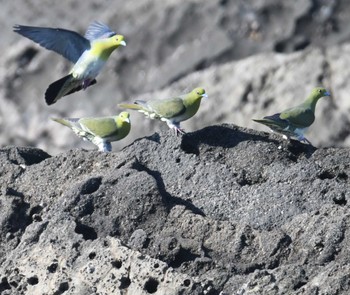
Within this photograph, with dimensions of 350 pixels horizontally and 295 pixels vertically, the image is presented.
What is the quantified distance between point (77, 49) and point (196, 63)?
715 cm

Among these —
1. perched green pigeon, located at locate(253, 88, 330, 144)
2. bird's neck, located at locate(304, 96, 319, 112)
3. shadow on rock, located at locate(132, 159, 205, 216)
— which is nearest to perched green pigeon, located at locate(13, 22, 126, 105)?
bird's neck, located at locate(304, 96, 319, 112)

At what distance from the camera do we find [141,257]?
8727mm

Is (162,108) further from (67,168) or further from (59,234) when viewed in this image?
(59,234)

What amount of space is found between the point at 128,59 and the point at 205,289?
12210 mm

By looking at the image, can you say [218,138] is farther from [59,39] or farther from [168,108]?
[59,39]

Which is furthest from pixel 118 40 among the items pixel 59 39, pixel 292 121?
pixel 292 121

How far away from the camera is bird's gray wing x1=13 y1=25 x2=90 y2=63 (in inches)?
505

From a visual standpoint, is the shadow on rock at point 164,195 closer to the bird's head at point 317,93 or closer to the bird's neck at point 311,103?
the bird's neck at point 311,103

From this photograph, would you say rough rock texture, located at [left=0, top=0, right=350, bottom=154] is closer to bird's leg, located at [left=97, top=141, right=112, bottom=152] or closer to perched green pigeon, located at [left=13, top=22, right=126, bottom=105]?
perched green pigeon, located at [left=13, top=22, right=126, bottom=105]

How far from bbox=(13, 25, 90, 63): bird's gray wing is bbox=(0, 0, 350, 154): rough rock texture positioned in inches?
235

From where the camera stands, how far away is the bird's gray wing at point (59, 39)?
12.8 m

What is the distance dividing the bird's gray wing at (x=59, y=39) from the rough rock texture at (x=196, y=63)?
597cm

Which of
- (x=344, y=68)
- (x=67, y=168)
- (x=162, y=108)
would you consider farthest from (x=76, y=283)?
(x=344, y=68)

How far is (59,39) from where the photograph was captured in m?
13.0
